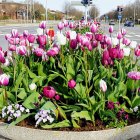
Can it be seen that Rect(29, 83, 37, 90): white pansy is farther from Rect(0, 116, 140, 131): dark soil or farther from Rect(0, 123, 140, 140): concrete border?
Rect(0, 123, 140, 140): concrete border

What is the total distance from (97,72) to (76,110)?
644mm

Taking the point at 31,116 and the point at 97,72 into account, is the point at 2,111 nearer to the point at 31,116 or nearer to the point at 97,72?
the point at 31,116

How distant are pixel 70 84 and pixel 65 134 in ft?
1.65

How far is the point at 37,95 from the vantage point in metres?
3.79

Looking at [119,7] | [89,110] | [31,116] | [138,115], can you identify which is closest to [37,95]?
[31,116]

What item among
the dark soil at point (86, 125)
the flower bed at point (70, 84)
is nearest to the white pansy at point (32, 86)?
the flower bed at point (70, 84)

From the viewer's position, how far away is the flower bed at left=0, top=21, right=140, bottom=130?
3566 mm

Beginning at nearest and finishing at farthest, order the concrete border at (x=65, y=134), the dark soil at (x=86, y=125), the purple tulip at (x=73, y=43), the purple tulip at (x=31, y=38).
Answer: the concrete border at (x=65, y=134)
the dark soil at (x=86, y=125)
the purple tulip at (x=73, y=43)
the purple tulip at (x=31, y=38)

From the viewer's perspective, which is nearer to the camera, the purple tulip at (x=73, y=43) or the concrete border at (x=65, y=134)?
the concrete border at (x=65, y=134)

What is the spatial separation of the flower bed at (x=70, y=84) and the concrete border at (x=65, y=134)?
0.07m

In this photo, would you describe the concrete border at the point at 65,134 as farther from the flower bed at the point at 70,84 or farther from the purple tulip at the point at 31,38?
the purple tulip at the point at 31,38

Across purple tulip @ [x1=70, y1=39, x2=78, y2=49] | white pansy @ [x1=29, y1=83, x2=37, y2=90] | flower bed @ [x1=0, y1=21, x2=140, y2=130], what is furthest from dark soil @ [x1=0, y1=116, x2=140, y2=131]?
purple tulip @ [x1=70, y1=39, x2=78, y2=49]

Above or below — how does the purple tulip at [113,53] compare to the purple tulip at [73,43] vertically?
below

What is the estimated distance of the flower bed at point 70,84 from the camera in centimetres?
357
